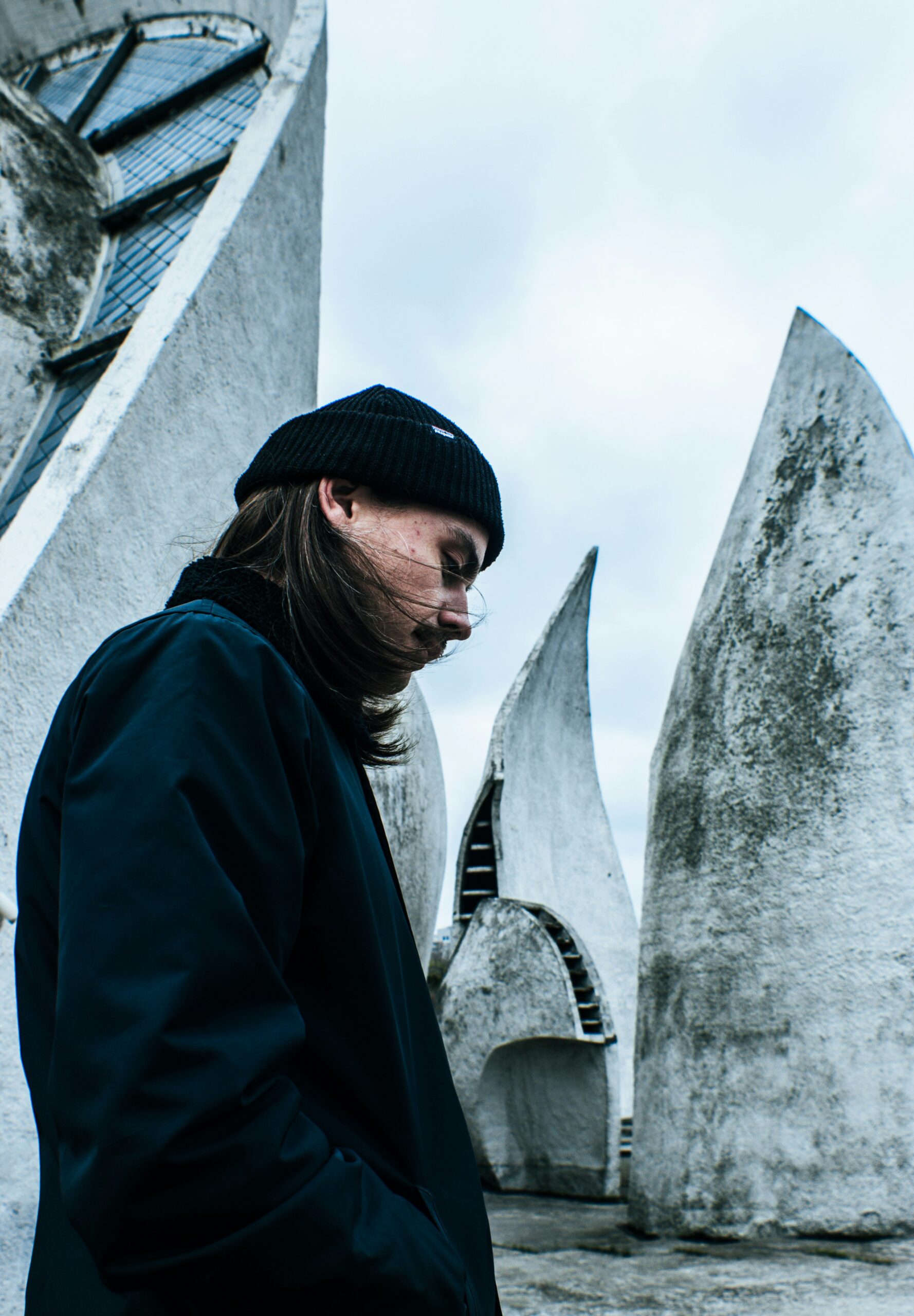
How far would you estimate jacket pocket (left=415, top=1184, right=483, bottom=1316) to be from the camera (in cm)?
80

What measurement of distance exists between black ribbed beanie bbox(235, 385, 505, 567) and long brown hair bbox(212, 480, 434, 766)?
0.16 feet

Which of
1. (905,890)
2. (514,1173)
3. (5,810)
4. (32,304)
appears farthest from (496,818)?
(5,810)

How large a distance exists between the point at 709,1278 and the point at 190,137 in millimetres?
6991

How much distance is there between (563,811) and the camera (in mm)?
10469

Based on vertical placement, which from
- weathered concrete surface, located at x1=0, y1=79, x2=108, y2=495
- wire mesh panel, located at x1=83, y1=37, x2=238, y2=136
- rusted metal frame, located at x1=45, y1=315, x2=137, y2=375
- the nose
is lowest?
the nose

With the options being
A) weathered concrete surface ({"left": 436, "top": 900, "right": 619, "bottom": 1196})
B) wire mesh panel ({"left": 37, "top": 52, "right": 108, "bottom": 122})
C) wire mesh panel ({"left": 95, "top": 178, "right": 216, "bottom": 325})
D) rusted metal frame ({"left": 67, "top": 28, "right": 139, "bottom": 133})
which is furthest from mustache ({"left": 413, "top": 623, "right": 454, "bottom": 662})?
wire mesh panel ({"left": 37, "top": 52, "right": 108, "bottom": 122})

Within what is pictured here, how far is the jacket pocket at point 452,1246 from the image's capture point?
801mm

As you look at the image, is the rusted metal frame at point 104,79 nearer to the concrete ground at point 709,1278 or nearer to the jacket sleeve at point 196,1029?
the jacket sleeve at point 196,1029

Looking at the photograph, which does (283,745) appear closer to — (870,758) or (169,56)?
(870,758)

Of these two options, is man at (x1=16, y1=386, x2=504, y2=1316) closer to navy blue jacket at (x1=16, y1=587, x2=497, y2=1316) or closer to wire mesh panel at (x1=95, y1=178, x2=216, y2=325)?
navy blue jacket at (x1=16, y1=587, x2=497, y2=1316)

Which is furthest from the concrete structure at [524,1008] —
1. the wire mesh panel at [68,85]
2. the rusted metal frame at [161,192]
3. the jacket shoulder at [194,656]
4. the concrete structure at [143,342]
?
the jacket shoulder at [194,656]

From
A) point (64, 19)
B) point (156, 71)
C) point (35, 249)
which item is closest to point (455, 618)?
point (35, 249)

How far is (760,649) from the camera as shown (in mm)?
4922

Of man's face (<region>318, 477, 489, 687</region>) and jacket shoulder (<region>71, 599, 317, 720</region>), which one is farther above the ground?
man's face (<region>318, 477, 489, 687</region>)
